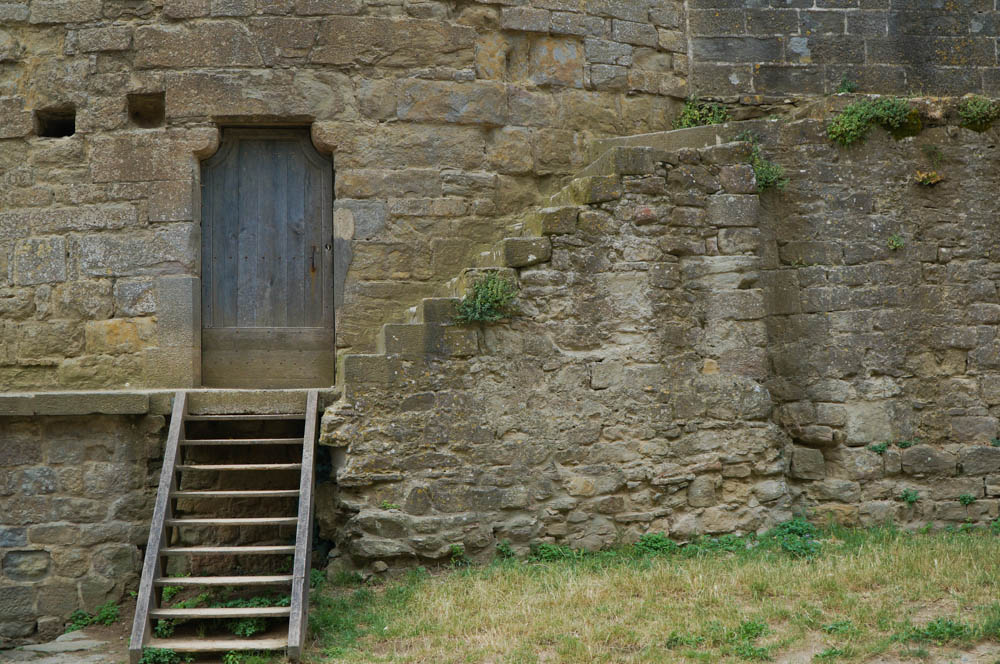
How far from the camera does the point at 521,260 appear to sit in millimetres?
6988

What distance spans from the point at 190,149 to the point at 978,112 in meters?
6.14

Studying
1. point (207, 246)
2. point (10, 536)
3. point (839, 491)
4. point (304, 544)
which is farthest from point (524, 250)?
point (10, 536)

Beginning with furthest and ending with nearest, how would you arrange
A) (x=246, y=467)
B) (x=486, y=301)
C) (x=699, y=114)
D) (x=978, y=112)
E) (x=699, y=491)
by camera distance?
(x=699, y=114)
(x=978, y=112)
(x=699, y=491)
(x=486, y=301)
(x=246, y=467)

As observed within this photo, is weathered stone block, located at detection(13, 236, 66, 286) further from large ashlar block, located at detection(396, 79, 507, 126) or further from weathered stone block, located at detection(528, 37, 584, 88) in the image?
weathered stone block, located at detection(528, 37, 584, 88)

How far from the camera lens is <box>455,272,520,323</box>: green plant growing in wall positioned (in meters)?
6.82

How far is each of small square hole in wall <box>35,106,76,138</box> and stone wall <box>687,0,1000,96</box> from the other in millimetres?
5309

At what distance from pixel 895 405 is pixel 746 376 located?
1.23 meters

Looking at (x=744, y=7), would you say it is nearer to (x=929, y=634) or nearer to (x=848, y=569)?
(x=848, y=569)

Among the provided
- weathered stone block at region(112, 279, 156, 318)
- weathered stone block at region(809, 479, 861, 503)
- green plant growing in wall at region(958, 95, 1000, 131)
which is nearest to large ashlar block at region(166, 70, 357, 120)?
weathered stone block at region(112, 279, 156, 318)

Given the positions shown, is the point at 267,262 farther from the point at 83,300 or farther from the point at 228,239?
the point at 83,300

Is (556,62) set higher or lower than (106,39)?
lower

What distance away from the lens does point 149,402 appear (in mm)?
6992

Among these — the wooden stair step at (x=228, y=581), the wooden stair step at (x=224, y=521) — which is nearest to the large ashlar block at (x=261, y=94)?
the wooden stair step at (x=224, y=521)

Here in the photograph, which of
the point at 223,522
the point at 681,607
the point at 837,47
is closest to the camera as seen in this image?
the point at 681,607
